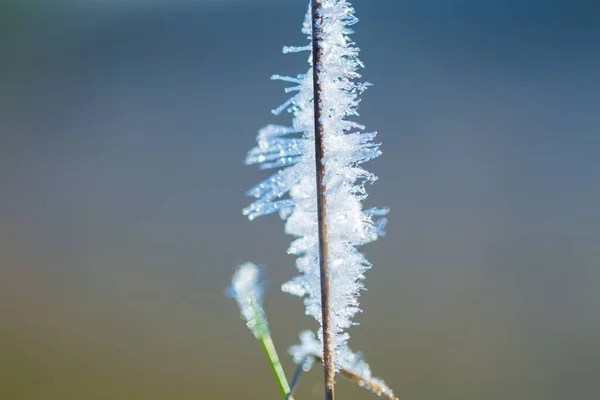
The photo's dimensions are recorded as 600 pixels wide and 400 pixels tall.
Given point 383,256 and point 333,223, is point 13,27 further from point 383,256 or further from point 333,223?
point 333,223

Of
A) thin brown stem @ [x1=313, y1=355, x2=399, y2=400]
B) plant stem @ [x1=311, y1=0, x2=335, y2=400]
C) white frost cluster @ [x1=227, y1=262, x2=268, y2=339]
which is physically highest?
plant stem @ [x1=311, y1=0, x2=335, y2=400]

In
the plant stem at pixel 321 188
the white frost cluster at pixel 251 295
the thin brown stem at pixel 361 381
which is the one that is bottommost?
the thin brown stem at pixel 361 381

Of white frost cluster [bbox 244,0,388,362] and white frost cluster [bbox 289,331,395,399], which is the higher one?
white frost cluster [bbox 244,0,388,362]

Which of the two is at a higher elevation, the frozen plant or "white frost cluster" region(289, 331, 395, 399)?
the frozen plant

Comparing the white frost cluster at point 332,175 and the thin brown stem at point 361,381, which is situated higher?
the white frost cluster at point 332,175

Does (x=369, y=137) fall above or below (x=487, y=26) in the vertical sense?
below

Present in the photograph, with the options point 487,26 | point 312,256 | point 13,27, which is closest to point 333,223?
point 312,256
